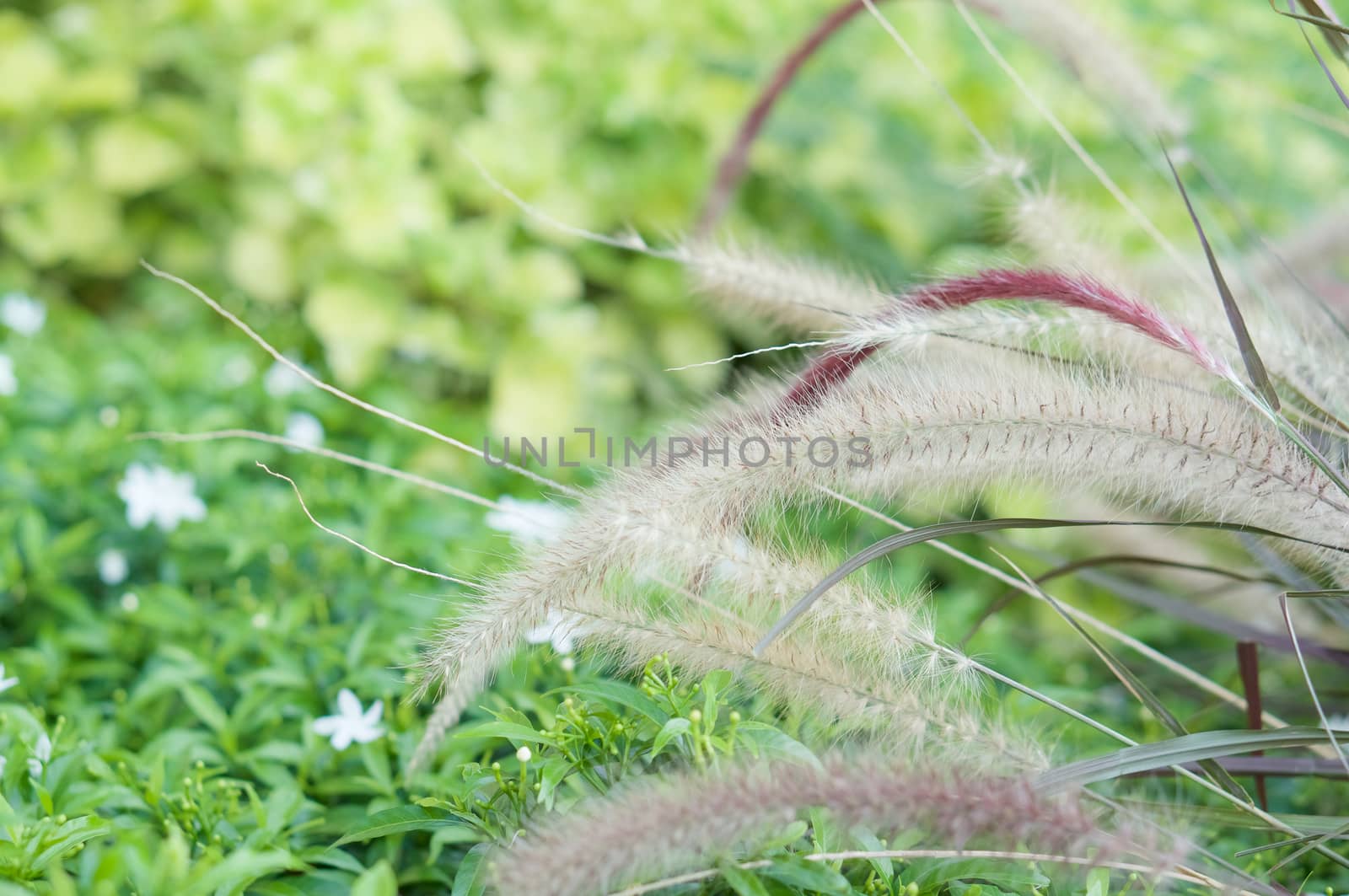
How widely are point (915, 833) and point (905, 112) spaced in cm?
214

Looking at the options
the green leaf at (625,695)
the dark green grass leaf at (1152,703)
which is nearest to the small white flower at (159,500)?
the green leaf at (625,695)

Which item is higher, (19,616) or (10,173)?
(10,173)

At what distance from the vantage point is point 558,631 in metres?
0.81

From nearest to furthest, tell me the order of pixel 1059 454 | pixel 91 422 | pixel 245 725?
pixel 1059 454 → pixel 245 725 → pixel 91 422

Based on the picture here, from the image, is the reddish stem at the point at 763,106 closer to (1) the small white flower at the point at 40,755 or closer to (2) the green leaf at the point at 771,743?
(2) the green leaf at the point at 771,743

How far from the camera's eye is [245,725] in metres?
1.02

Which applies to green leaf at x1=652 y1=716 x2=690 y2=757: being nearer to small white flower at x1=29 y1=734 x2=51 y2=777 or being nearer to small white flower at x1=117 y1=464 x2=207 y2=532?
small white flower at x1=29 y1=734 x2=51 y2=777

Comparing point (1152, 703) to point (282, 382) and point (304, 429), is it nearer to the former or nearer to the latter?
point (304, 429)

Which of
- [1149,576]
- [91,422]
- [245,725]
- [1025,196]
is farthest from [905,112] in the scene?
[245,725]

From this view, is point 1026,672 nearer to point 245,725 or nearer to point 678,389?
point 245,725

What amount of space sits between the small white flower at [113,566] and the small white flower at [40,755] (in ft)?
1.48

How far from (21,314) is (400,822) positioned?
64.3 inches

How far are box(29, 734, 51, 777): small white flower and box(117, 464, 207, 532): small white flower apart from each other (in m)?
0.46

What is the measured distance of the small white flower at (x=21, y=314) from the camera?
1871 mm
